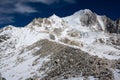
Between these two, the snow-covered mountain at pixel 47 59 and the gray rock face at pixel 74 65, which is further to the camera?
the snow-covered mountain at pixel 47 59

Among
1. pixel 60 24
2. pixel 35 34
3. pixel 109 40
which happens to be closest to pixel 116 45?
pixel 109 40

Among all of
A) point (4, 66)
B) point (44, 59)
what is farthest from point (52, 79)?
point (4, 66)

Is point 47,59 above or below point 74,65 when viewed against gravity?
above


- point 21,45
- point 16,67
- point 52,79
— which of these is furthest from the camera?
point 21,45

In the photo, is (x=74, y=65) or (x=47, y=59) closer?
(x=74, y=65)

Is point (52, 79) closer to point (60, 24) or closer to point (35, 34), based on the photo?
point (35, 34)

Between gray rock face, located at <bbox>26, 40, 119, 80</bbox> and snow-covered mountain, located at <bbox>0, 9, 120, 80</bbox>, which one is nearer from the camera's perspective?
gray rock face, located at <bbox>26, 40, 119, 80</bbox>

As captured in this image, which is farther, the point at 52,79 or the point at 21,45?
the point at 21,45

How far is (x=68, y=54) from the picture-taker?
288 ft

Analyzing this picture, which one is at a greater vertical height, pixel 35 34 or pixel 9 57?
pixel 35 34

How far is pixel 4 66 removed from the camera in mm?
103000

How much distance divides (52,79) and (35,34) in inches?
2774

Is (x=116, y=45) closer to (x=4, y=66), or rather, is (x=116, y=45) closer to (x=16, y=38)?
(x=16, y=38)

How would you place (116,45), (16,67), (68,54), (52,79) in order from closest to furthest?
1. (52,79)
2. (68,54)
3. (16,67)
4. (116,45)
